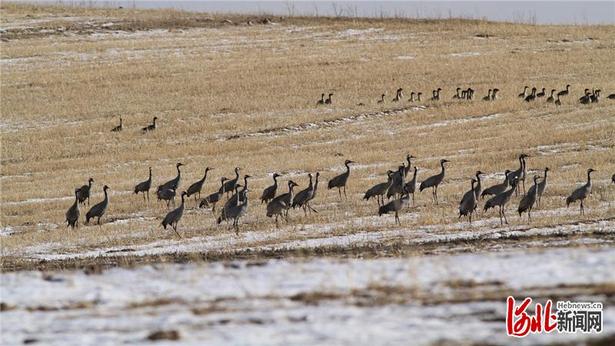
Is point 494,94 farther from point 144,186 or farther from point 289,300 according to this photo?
point 289,300

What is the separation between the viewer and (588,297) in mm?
10547

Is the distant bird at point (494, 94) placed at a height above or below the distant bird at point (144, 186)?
above

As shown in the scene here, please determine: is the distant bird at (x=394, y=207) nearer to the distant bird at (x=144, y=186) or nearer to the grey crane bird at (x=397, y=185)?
the grey crane bird at (x=397, y=185)

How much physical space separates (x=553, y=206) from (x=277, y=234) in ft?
21.9

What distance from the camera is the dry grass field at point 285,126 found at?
69.3 feet

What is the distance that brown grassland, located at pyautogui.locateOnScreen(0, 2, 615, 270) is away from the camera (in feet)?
83.3

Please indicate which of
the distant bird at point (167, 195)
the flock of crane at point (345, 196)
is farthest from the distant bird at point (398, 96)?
the distant bird at point (167, 195)

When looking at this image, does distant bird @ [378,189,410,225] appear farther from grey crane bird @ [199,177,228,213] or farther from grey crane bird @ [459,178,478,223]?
grey crane bird @ [199,177,228,213]

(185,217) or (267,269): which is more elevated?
(267,269)

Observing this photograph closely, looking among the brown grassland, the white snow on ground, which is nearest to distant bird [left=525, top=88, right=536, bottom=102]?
the brown grassland

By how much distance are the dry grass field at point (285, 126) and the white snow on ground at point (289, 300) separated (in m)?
0.95

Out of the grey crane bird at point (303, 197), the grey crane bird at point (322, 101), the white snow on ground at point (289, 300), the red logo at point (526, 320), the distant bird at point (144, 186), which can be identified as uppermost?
the red logo at point (526, 320)

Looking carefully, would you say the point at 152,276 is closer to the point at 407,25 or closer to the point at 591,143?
the point at 591,143

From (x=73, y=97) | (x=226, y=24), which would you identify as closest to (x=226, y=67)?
(x=73, y=97)
